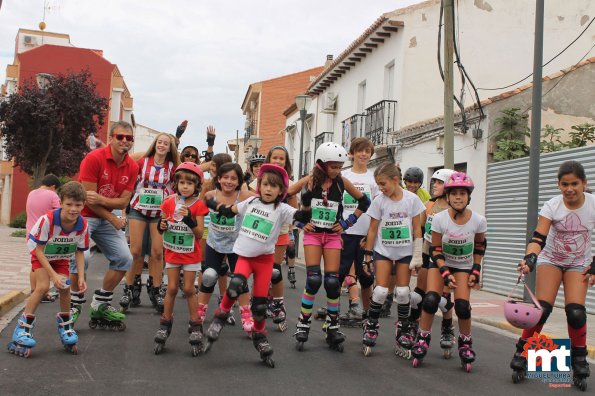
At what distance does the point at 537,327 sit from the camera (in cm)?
592

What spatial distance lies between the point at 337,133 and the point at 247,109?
34.2 meters

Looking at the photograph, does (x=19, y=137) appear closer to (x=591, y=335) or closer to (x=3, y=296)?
(x=3, y=296)

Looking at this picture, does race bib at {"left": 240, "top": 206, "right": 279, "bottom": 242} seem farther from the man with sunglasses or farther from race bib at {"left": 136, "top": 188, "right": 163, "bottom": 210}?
race bib at {"left": 136, "top": 188, "right": 163, "bottom": 210}

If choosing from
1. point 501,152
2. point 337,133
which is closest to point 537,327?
point 501,152

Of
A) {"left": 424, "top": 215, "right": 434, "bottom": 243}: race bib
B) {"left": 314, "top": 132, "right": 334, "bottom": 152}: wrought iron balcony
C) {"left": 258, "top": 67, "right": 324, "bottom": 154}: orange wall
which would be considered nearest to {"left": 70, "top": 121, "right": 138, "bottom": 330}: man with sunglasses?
{"left": 424, "top": 215, "right": 434, "bottom": 243}: race bib

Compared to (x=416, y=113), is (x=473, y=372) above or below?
below

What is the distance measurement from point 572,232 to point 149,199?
4461mm

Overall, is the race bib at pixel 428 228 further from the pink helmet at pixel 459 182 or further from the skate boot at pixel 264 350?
the skate boot at pixel 264 350

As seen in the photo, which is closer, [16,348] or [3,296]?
[16,348]

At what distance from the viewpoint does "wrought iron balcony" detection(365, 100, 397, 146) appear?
23688 millimetres

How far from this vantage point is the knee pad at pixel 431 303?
20.0 feet

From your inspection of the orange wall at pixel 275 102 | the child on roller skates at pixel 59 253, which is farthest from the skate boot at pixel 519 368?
the orange wall at pixel 275 102

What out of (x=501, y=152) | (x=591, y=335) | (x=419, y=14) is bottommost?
(x=591, y=335)

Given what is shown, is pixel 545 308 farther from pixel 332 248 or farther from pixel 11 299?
pixel 11 299
